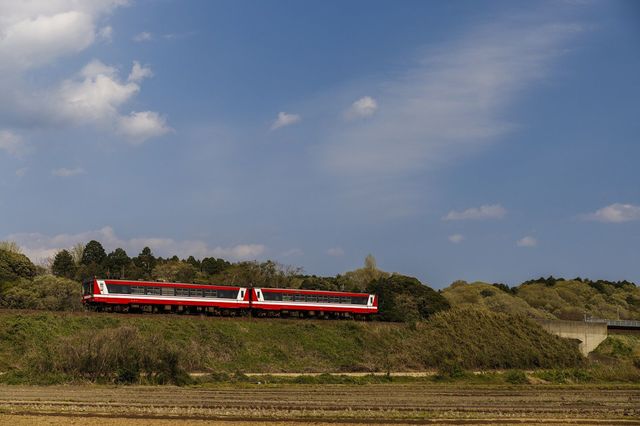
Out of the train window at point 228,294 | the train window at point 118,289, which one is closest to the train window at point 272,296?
the train window at point 228,294

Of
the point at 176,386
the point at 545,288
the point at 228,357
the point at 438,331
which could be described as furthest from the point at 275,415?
the point at 545,288

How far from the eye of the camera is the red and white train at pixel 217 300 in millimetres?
52062

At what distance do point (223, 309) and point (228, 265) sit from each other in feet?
185

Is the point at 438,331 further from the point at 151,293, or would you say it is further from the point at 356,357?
the point at 151,293

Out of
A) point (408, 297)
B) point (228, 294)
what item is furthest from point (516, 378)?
point (408, 297)

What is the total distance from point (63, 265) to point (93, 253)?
7.27 metres

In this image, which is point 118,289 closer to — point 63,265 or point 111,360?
point 111,360

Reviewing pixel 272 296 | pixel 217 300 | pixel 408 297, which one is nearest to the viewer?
pixel 217 300

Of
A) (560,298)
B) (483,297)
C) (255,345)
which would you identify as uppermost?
(483,297)

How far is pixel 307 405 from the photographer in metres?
28.2

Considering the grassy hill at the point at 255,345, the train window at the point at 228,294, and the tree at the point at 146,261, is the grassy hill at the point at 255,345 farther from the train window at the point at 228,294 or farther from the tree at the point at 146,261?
the tree at the point at 146,261

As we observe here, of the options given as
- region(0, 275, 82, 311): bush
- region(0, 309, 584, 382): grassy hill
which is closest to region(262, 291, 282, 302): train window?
region(0, 309, 584, 382): grassy hill

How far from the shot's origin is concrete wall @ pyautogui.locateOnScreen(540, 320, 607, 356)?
67812 millimetres

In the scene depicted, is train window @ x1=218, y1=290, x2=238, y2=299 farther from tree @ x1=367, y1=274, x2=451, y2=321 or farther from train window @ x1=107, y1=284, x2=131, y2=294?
tree @ x1=367, y1=274, x2=451, y2=321
